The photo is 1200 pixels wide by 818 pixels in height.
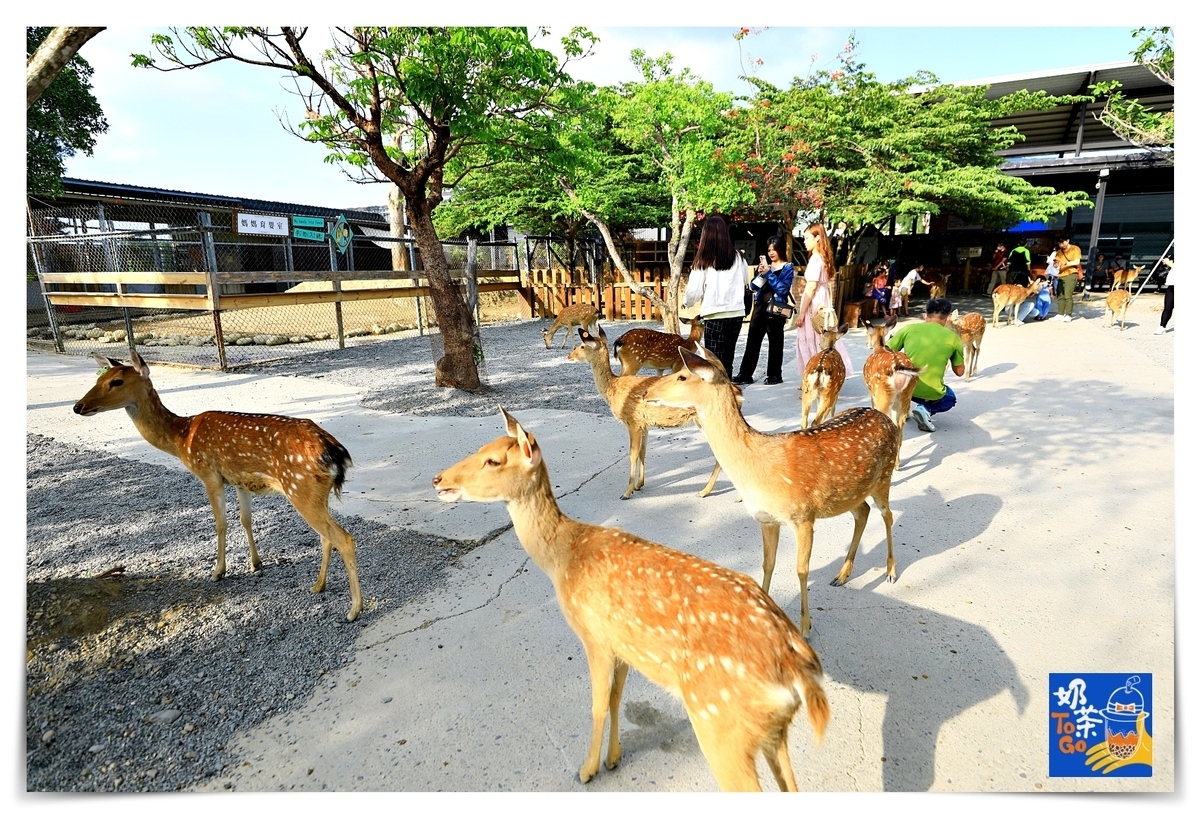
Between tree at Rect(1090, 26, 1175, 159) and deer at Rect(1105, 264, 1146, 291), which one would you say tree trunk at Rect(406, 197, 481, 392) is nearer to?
tree at Rect(1090, 26, 1175, 159)

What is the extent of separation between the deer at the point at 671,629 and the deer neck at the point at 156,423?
203 centimetres

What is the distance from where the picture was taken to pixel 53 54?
222 cm

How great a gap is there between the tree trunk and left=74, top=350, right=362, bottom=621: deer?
3.82 m

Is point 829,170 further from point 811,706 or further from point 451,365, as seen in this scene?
point 811,706

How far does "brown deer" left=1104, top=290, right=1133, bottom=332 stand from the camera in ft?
31.8

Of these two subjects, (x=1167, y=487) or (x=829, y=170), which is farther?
(x=829, y=170)

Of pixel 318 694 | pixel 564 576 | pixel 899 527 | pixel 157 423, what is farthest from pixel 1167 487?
pixel 157 423

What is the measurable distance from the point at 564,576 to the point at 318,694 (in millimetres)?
1154

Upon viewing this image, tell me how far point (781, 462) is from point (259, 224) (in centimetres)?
787

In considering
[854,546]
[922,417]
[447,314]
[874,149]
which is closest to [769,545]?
[854,546]

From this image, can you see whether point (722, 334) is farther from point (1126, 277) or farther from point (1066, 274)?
point (1126, 277)

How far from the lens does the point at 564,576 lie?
1979 mm

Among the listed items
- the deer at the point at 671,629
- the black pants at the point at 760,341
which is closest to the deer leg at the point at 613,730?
the deer at the point at 671,629

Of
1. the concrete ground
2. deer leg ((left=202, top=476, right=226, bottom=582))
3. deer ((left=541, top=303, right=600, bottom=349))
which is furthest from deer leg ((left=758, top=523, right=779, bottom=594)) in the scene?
deer ((left=541, top=303, right=600, bottom=349))
